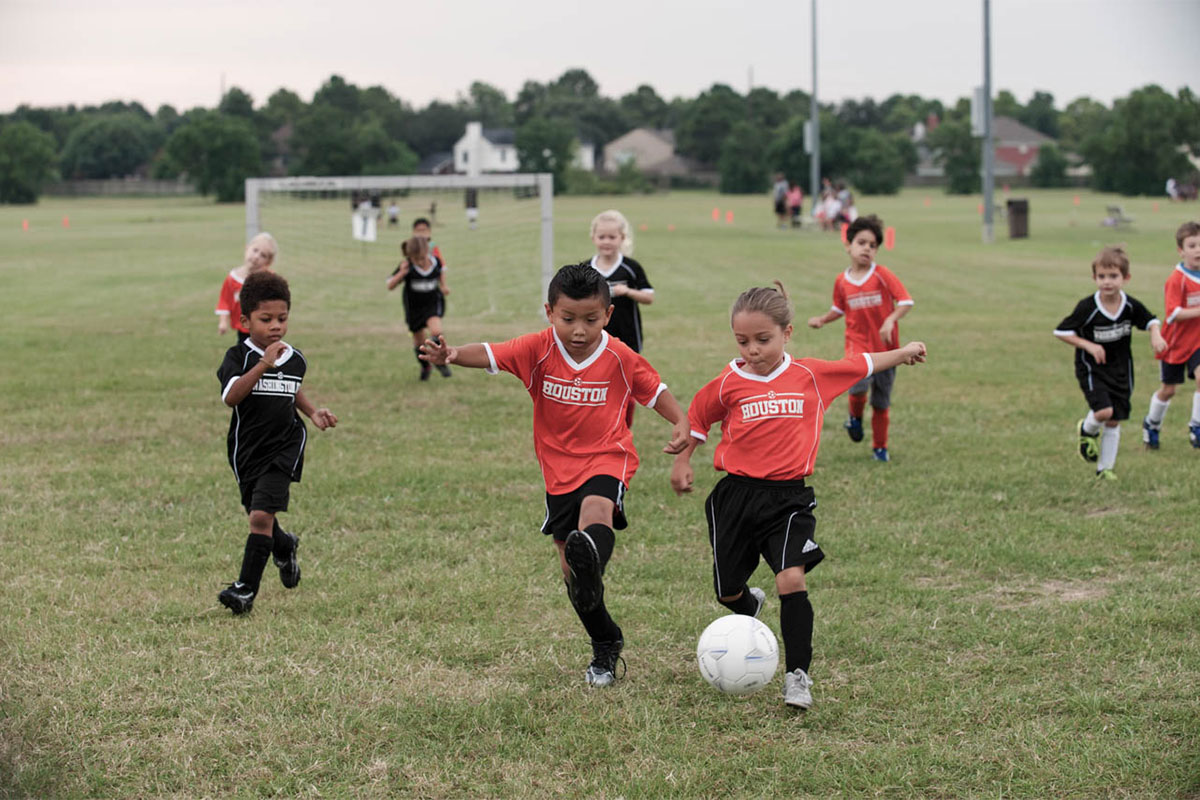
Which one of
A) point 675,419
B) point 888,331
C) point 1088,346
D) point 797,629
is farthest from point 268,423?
point 1088,346

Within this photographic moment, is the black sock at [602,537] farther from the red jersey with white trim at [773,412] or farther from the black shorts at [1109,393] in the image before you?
the black shorts at [1109,393]

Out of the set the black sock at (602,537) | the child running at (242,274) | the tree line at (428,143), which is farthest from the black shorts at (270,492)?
the tree line at (428,143)

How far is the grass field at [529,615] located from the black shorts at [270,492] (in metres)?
0.52

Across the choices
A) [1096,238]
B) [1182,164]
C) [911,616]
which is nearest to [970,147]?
[1182,164]

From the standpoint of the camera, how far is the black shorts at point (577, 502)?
523cm

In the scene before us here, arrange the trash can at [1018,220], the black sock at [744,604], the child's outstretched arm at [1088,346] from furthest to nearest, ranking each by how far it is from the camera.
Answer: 1. the trash can at [1018,220]
2. the child's outstretched arm at [1088,346]
3. the black sock at [744,604]

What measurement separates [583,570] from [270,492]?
2080 mm

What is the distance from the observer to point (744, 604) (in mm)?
5422

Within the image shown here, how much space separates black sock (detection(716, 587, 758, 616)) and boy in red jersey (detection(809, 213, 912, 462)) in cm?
427

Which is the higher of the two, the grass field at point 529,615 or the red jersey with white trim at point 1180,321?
the red jersey with white trim at point 1180,321

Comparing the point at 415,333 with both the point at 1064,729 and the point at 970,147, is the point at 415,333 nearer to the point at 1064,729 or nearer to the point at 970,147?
the point at 1064,729

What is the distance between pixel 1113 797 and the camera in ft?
13.4

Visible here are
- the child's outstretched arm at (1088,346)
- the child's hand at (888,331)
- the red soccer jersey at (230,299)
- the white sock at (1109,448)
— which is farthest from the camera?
the red soccer jersey at (230,299)

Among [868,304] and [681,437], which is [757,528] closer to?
[681,437]
